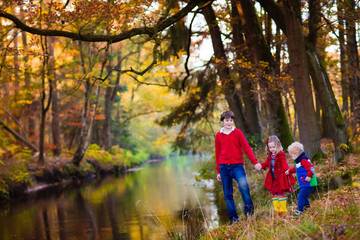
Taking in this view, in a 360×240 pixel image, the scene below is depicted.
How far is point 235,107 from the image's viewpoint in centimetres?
1488

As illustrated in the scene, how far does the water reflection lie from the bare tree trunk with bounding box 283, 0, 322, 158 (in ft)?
9.31

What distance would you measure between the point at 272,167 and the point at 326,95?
434cm

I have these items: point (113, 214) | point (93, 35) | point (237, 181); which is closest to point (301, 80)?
point (237, 181)

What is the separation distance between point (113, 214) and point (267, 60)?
19.9 ft

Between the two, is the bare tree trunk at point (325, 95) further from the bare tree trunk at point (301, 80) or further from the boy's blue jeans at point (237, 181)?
the boy's blue jeans at point (237, 181)

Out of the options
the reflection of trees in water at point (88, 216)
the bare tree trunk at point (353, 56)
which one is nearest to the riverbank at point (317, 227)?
the reflection of trees in water at point (88, 216)

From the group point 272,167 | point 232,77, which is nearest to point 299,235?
point 272,167

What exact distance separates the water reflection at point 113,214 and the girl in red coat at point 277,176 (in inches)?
44.4

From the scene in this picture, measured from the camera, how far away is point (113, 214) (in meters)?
11.9

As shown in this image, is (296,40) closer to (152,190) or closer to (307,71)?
(307,71)

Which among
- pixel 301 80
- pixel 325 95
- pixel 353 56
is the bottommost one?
pixel 325 95

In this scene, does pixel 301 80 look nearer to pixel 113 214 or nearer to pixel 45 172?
pixel 113 214

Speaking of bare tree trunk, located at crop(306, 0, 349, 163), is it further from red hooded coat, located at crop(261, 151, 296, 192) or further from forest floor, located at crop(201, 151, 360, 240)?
red hooded coat, located at crop(261, 151, 296, 192)


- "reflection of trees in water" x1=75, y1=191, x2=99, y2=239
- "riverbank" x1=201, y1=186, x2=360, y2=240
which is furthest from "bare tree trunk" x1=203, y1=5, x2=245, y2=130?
"riverbank" x1=201, y1=186, x2=360, y2=240
